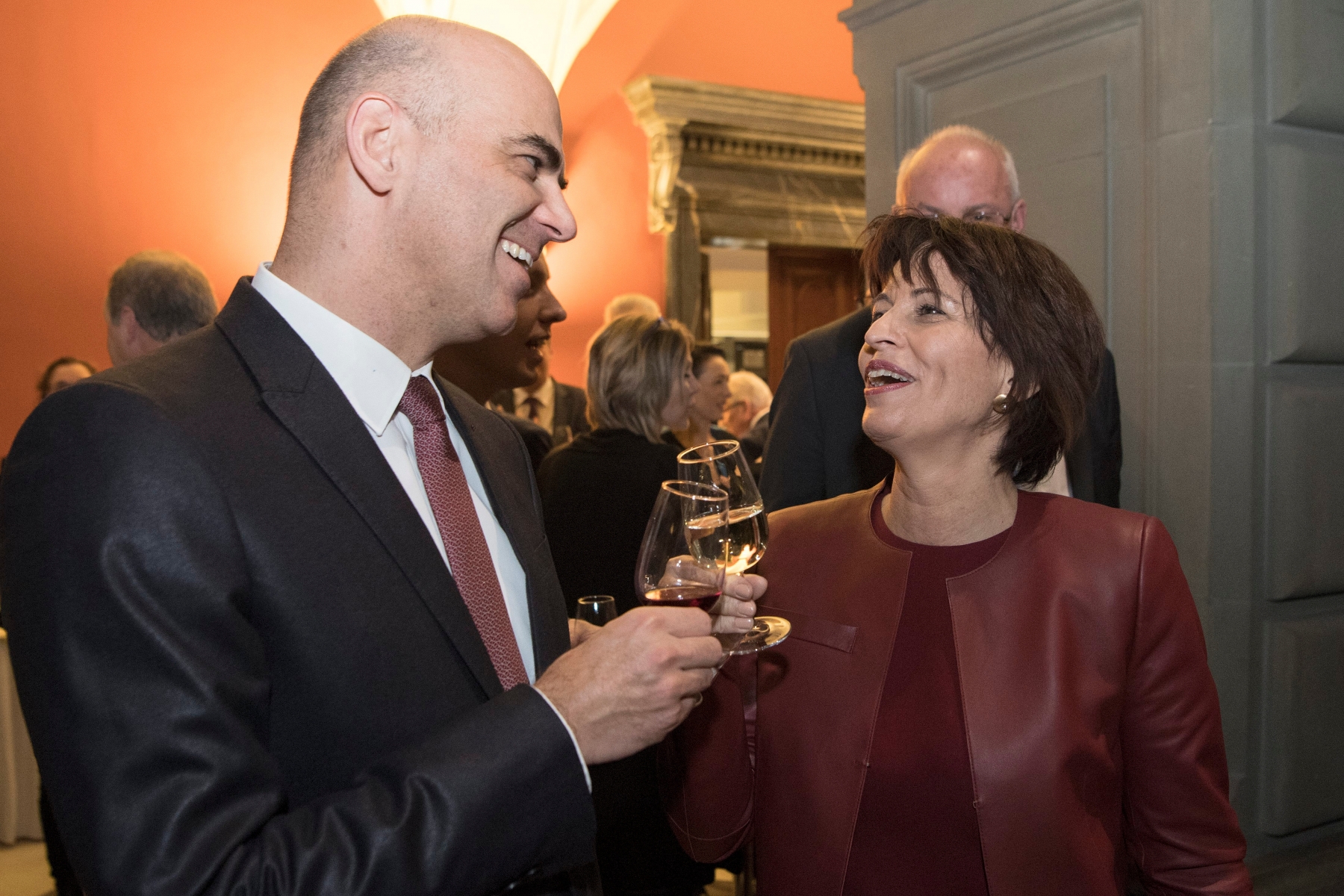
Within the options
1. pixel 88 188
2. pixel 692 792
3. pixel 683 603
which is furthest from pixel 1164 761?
pixel 88 188

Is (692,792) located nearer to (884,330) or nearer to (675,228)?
(884,330)

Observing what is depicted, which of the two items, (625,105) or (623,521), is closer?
(623,521)

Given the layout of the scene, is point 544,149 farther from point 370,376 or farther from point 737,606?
point 737,606

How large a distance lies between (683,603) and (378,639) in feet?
1.18

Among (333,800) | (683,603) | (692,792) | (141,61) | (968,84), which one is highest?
(141,61)

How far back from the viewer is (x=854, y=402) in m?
2.34

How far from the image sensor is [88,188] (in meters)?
4.91

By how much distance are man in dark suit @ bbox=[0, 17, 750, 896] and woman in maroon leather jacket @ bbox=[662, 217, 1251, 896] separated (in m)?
0.38

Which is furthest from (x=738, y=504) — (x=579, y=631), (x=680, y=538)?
(x=579, y=631)

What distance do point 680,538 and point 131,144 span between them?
4.95 m

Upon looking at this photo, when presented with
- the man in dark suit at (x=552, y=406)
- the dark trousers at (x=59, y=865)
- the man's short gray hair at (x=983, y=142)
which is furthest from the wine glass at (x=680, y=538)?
the man in dark suit at (x=552, y=406)

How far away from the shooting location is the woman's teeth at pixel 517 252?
3.97 ft

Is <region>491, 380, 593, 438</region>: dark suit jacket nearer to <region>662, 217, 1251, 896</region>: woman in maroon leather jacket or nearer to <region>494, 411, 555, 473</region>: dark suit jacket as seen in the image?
<region>494, 411, 555, 473</region>: dark suit jacket

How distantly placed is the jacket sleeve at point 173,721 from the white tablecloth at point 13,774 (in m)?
3.48
